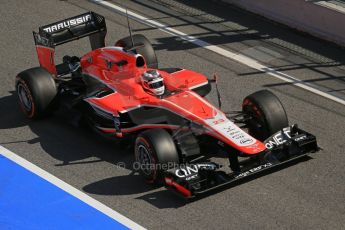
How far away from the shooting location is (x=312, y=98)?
1720 cm

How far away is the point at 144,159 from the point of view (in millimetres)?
13750

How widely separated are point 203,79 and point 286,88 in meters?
2.99

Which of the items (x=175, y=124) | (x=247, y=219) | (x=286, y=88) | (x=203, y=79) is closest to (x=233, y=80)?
(x=286, y=88)

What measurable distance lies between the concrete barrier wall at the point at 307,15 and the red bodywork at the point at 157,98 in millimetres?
5323

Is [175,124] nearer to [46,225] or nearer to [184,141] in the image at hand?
[184,141]

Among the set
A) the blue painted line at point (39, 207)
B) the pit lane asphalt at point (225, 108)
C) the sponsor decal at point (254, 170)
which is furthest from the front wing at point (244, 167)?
the blue painted line at point (39, 207)

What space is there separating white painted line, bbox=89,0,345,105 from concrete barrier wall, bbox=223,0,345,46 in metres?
1.94

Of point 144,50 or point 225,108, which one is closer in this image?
point 225,108

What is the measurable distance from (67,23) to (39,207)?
15.6 ft

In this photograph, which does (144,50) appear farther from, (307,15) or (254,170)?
(307,15)

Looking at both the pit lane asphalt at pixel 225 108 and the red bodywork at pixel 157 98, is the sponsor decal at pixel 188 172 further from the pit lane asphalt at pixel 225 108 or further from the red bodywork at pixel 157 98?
the red bodywork at pixel 157 98

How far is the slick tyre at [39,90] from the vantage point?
15461 millimetres

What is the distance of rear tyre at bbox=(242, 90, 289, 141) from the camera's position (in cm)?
1443

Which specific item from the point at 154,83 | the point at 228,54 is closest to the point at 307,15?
the point at 228,54
